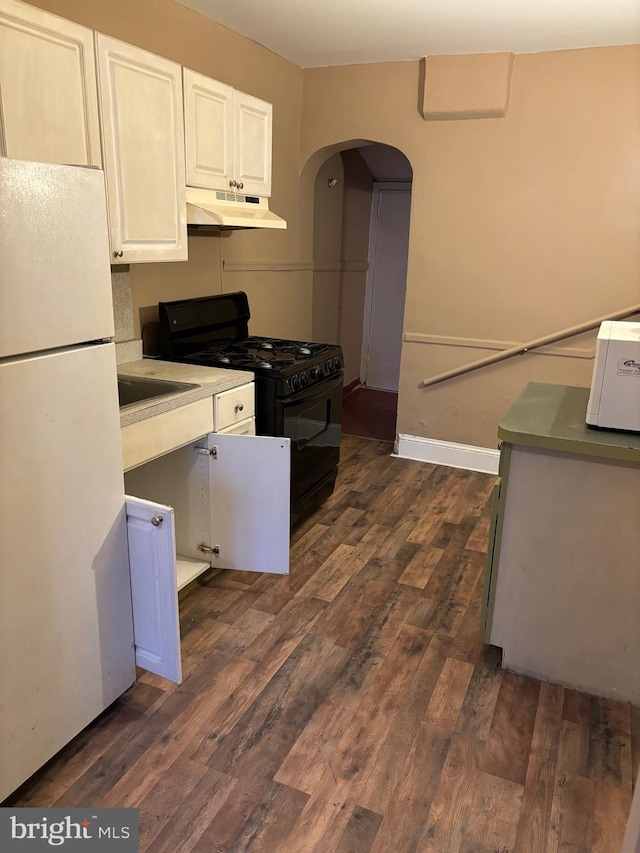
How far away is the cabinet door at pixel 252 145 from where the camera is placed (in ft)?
9.52

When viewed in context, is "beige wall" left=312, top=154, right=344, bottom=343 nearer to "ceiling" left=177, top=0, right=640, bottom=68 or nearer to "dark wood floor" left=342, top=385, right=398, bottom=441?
"dark wood floor" left=342, top=385, right=398, bottom=441

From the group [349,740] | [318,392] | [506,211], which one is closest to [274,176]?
[506,211]

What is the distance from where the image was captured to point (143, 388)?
2.52 m

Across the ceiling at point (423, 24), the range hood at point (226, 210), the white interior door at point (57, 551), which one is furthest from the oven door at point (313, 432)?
the ceiling at point (423, 24)

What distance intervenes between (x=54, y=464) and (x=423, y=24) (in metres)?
2.88

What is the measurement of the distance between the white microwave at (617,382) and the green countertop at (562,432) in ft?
0.14

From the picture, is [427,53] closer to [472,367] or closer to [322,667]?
[472,367]

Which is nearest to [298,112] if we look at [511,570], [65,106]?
[65,106]

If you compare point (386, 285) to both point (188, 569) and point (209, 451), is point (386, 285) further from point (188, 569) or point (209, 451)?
point (188, 569)

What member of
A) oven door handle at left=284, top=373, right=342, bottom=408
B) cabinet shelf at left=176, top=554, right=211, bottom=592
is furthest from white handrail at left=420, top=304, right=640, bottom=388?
cabinet shelf at left=176, top=554, right=211, bottom=592

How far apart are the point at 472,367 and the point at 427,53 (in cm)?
187

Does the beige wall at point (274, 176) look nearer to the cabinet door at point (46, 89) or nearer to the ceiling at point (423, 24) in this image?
the ceiling at point (423, 24)

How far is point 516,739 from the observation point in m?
1.88

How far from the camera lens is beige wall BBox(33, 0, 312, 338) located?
2.69 m
